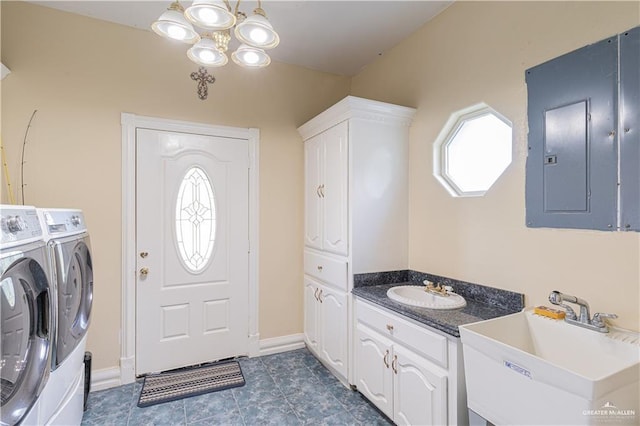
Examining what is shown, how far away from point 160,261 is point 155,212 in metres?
0.40

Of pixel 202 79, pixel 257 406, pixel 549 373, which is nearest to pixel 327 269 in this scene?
pixel 257 406

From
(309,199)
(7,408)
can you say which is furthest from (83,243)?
(309,199)

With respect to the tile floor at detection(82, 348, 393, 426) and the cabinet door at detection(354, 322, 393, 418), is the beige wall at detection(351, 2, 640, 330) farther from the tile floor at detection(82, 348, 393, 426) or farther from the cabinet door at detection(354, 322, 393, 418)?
the tile floor at detection(82, 348, 393, 426)

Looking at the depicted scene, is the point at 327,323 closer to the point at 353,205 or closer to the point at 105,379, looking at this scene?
the point at 353,205

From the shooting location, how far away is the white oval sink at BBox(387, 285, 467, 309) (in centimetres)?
180

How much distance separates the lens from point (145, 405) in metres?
2.17

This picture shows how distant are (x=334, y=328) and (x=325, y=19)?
238 cm

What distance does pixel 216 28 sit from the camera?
1.45m

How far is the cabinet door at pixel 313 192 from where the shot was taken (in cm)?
275

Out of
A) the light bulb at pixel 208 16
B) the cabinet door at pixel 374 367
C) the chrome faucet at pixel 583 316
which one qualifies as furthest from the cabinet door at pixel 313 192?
the chrome faucet at pixel 583 316

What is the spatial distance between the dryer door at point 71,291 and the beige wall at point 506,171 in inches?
85.1

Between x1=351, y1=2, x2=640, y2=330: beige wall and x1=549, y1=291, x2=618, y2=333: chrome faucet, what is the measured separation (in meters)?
0.12

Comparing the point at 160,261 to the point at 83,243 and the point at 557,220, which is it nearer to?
the point at 83,243

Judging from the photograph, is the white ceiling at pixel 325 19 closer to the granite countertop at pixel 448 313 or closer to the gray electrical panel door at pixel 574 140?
the gray electrical panel door at pixel 574 140
